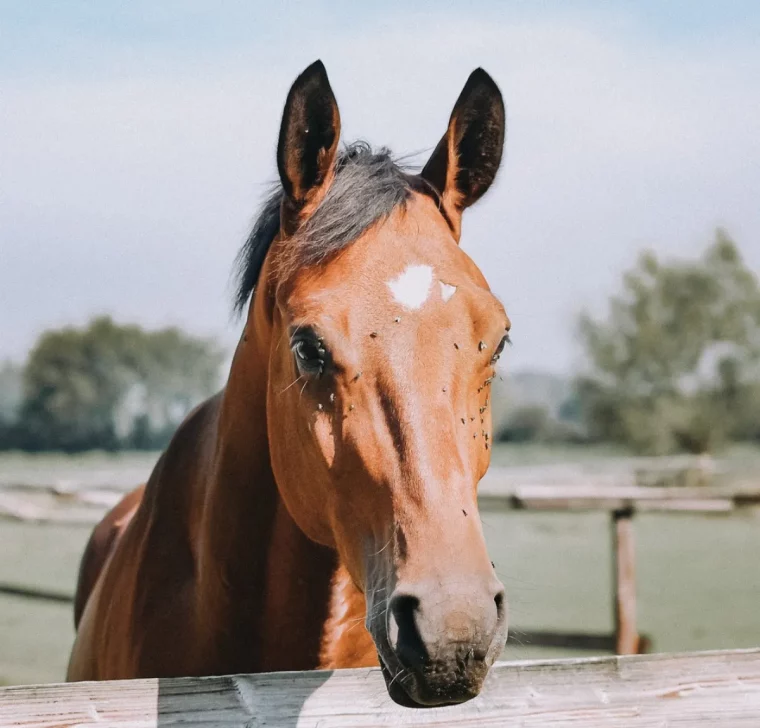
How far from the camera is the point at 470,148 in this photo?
246 centimetres

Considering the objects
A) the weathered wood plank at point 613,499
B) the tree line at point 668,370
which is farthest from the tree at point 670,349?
the weathered wood plank at point 613,499

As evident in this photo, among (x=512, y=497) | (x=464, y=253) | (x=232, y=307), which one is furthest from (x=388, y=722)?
(x=512, y=497)

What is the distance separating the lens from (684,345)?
4153 cm

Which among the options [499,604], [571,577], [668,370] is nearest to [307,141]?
[499,604]

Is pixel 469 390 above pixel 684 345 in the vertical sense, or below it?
above

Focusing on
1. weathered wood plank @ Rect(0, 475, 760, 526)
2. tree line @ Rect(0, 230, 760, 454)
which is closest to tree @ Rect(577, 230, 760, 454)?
tree line @ Rect(0, 230, 760, 454)

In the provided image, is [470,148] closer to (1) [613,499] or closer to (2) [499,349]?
(2) [499,349]

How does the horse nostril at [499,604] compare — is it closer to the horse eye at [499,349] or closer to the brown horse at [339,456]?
the brown horse at [339,456]

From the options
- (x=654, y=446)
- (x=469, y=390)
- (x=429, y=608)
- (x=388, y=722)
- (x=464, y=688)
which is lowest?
(x=654, y=446)

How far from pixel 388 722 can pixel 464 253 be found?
1.19 meters

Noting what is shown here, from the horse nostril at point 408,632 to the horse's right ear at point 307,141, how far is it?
1.17 m

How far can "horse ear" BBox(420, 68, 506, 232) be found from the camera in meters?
2.37

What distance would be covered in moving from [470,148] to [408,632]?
1489 millimetres

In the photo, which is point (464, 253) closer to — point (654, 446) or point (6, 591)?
point (6, 591)
